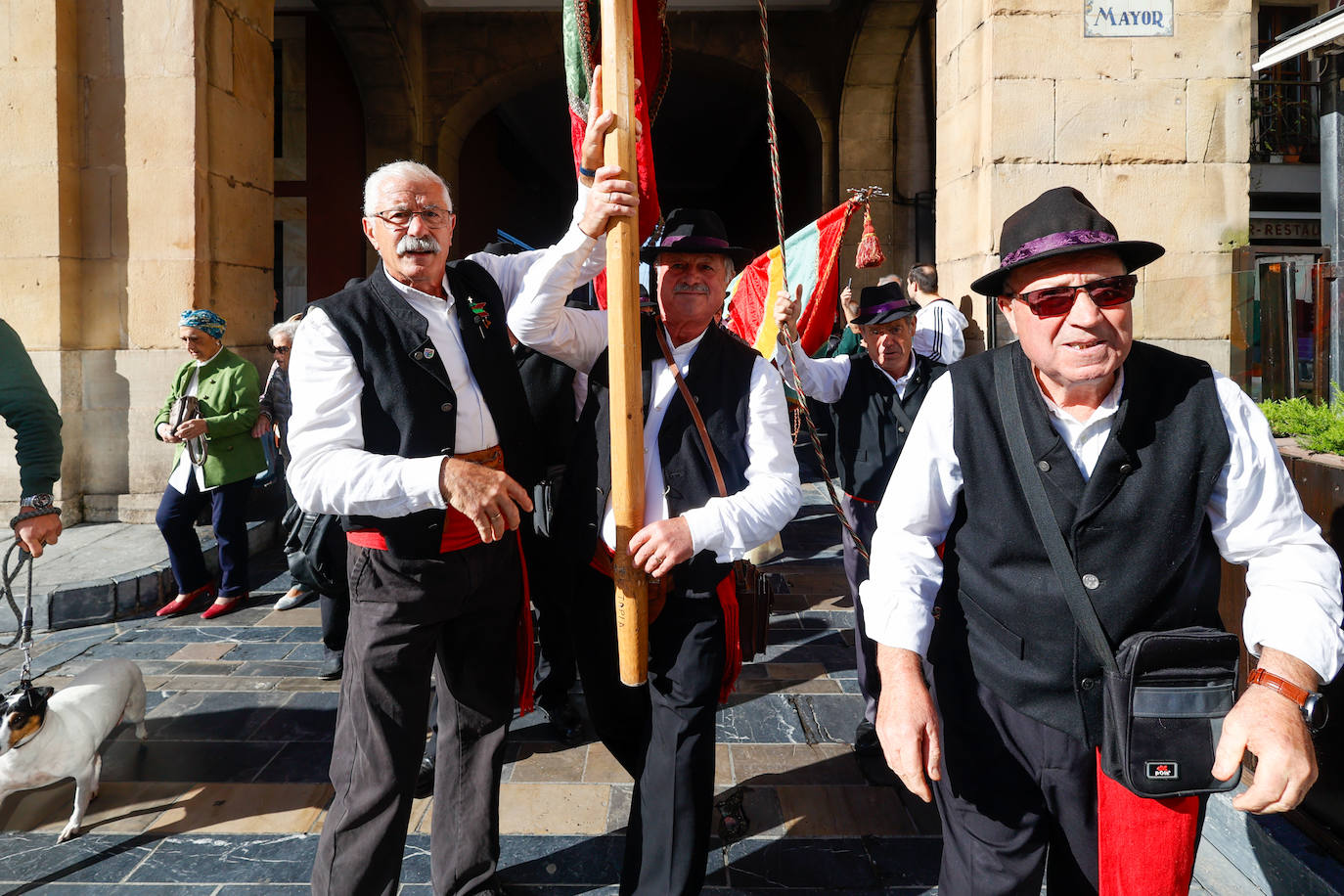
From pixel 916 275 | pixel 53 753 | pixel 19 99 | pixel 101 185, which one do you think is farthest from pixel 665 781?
pixel 19 99

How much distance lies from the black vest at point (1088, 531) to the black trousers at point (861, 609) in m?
1.63

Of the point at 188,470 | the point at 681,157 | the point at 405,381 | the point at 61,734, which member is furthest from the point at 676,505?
the point at 681,157

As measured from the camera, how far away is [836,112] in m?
12.2

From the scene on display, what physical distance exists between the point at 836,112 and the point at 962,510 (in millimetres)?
11524

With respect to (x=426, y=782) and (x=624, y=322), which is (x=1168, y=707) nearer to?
(x=624, y=322)

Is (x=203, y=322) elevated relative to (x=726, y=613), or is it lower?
elevated

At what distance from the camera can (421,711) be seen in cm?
239

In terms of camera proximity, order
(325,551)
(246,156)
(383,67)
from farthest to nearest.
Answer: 1. (383,67)
2. (246,156)
3. (325,551)

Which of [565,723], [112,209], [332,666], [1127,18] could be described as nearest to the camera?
[565,723]

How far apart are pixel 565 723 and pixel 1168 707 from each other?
2.57 meters

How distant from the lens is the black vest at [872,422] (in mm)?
3729

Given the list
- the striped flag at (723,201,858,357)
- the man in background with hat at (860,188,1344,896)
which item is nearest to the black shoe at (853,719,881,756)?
the man in background with hat at (860,188,1344,896)

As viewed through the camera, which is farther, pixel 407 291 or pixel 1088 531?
pixel 407 291

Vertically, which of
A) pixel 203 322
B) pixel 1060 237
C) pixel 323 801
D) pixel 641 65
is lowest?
pixel 323 801
